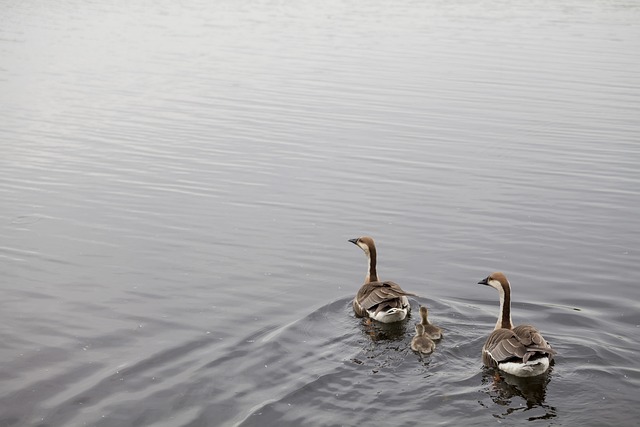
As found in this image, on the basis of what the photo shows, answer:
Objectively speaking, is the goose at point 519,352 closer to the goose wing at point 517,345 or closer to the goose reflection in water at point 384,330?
the goose wing at point 517,345

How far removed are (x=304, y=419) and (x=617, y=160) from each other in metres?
13.8

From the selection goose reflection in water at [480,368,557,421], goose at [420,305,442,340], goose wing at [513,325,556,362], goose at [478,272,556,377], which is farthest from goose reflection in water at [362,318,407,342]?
goose wing at [513,325,556,362]

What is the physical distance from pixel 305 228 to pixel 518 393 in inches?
282

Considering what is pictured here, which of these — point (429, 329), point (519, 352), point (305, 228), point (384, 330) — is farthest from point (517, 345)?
point (305, 228)

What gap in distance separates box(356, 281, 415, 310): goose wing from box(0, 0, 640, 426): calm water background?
1.21 feet

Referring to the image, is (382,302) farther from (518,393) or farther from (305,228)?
(305,228)

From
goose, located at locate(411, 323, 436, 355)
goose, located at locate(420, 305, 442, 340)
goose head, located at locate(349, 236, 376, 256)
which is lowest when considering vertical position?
goose, located at locate(411, 323, 436, 355)

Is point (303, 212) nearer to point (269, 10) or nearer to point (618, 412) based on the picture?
point (618, 412)

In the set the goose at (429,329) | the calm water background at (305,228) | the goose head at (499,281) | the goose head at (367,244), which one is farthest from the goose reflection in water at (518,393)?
the goose head at (367,244)

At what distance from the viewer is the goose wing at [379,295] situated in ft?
43.1

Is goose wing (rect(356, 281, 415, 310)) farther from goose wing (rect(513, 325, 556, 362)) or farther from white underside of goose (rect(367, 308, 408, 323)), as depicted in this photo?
goose wing (rect(513, 325, 556, 362))

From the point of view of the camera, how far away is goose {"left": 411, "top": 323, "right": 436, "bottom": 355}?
12000 mm

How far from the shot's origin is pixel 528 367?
1117 cm

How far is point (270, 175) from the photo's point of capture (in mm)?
20406
